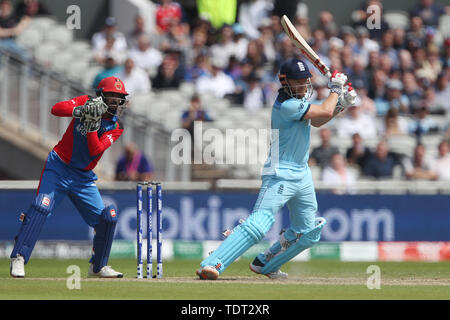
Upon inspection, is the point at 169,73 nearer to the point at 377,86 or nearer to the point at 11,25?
the point at 11,25

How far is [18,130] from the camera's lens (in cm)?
1584

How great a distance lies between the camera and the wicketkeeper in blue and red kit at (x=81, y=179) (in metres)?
9.62

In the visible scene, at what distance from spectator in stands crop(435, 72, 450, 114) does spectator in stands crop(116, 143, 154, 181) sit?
544cm

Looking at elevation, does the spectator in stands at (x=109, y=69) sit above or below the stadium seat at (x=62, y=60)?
below

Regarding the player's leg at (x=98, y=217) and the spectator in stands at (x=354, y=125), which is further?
the spectator in stands at (x=354, y=125)

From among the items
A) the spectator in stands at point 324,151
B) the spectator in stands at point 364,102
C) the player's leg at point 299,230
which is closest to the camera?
the player's leg at point 299,230

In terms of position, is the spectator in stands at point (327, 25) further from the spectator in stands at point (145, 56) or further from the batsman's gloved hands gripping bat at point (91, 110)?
the batsman's gloved hands gripping bat at point (91, 110)

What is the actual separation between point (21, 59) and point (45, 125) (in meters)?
1.05

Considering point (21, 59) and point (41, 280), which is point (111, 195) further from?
point (41, 280)

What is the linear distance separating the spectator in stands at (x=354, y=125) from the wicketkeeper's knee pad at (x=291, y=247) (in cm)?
682

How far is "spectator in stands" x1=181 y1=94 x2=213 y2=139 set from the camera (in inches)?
609

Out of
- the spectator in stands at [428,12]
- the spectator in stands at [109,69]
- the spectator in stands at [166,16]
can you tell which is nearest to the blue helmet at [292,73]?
the spectator in stands at [109,69]

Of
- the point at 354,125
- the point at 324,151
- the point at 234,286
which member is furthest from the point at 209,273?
the point at 354,125

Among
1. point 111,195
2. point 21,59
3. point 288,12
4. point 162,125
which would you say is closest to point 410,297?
point 111,195
